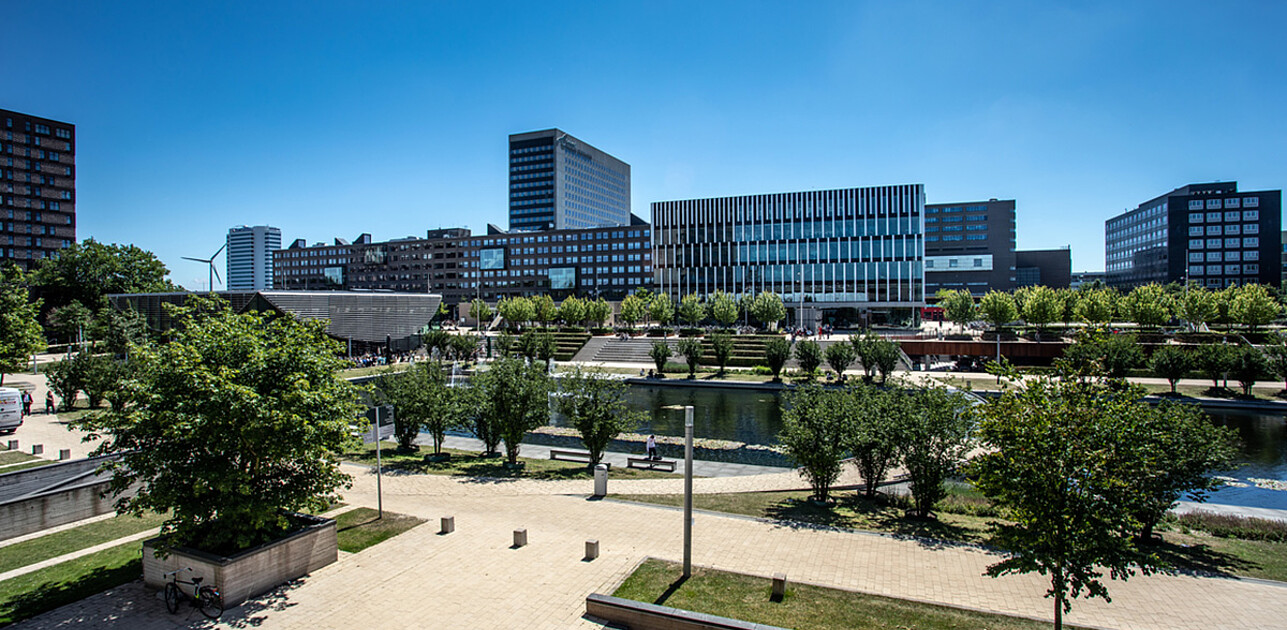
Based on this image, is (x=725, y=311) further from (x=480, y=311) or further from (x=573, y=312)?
(x=480, y=311)

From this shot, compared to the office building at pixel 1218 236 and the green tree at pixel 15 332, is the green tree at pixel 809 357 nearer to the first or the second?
the green tree at pixel 15 332

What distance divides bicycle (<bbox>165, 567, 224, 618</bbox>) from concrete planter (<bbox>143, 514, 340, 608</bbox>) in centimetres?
18

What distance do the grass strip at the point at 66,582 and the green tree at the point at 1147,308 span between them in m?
78.0

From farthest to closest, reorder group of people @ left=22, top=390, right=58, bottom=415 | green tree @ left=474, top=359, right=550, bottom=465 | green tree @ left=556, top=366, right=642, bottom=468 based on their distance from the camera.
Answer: group of people @ left=22, top=390, right=58, bottom=415 < green tree @ left=474, top=359, right=550, bottom=465 < green tree @ left=556, top=366, right=642, bottom=468

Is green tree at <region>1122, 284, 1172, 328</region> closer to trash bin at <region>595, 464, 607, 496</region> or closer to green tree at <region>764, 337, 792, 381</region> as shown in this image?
green tree at <region>764, 337, 792, 381</region>

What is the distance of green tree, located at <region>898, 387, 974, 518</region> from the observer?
53.0 feet

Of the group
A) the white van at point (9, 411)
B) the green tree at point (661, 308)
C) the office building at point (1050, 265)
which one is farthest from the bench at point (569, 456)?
the office building at point (1050, 265)

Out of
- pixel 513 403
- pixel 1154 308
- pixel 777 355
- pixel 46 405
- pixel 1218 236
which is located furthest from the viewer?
pixel 1218 236

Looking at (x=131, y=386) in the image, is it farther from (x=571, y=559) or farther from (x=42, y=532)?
(x=571, y=559)

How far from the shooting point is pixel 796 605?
1028 centimetres

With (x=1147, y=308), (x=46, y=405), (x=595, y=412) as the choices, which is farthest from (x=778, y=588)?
(x=1147, y=308)

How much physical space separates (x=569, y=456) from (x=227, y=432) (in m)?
15.4

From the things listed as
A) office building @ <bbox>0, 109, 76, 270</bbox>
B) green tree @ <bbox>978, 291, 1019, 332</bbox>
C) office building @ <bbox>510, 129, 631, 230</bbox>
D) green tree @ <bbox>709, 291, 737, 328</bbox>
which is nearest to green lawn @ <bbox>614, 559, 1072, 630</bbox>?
green tree @ <bbox>978, 291, 1019, 332</bbox>

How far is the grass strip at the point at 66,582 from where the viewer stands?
1066 cm
